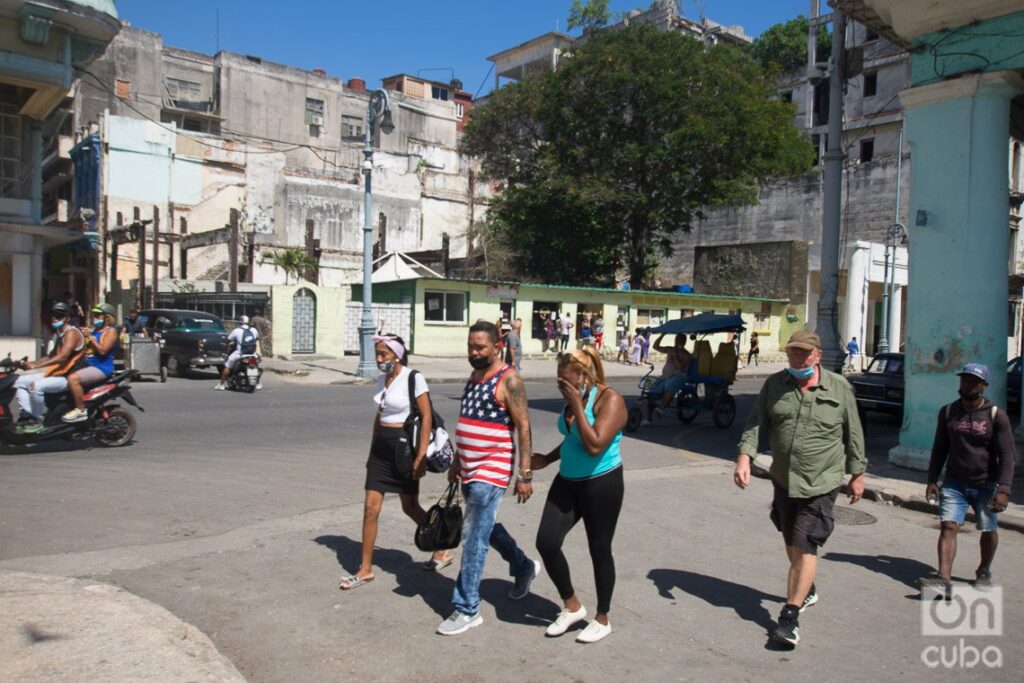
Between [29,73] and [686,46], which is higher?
[686,46]

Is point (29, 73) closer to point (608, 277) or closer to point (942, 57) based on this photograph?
point (942, 57)

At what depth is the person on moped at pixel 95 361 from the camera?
9.55 m

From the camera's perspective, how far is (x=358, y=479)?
8.77 m

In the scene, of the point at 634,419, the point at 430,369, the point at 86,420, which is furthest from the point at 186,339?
the point at 634,419

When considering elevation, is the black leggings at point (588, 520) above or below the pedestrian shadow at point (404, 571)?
above

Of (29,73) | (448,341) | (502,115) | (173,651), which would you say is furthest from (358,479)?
(502,115)

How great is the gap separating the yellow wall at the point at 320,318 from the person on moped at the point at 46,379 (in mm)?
16564

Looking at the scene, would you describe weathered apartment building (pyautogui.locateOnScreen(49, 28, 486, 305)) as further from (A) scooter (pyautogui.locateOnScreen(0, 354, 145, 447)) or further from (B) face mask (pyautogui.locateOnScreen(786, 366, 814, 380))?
(B) face mask (pyautogui.locateOnScreen(786, 366, 814, 380))

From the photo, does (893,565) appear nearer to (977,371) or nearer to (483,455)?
(977,371)

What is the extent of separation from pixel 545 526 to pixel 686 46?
113 ft

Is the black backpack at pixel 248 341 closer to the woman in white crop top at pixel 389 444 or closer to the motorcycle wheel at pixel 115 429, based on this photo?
the motorcycle wheel at pixel 115 429

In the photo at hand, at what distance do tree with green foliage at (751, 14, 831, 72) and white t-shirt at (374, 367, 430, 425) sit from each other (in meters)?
57.5

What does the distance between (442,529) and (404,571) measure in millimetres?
868

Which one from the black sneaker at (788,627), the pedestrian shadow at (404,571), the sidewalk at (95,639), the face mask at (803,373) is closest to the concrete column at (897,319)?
the face mask at (803,373)
